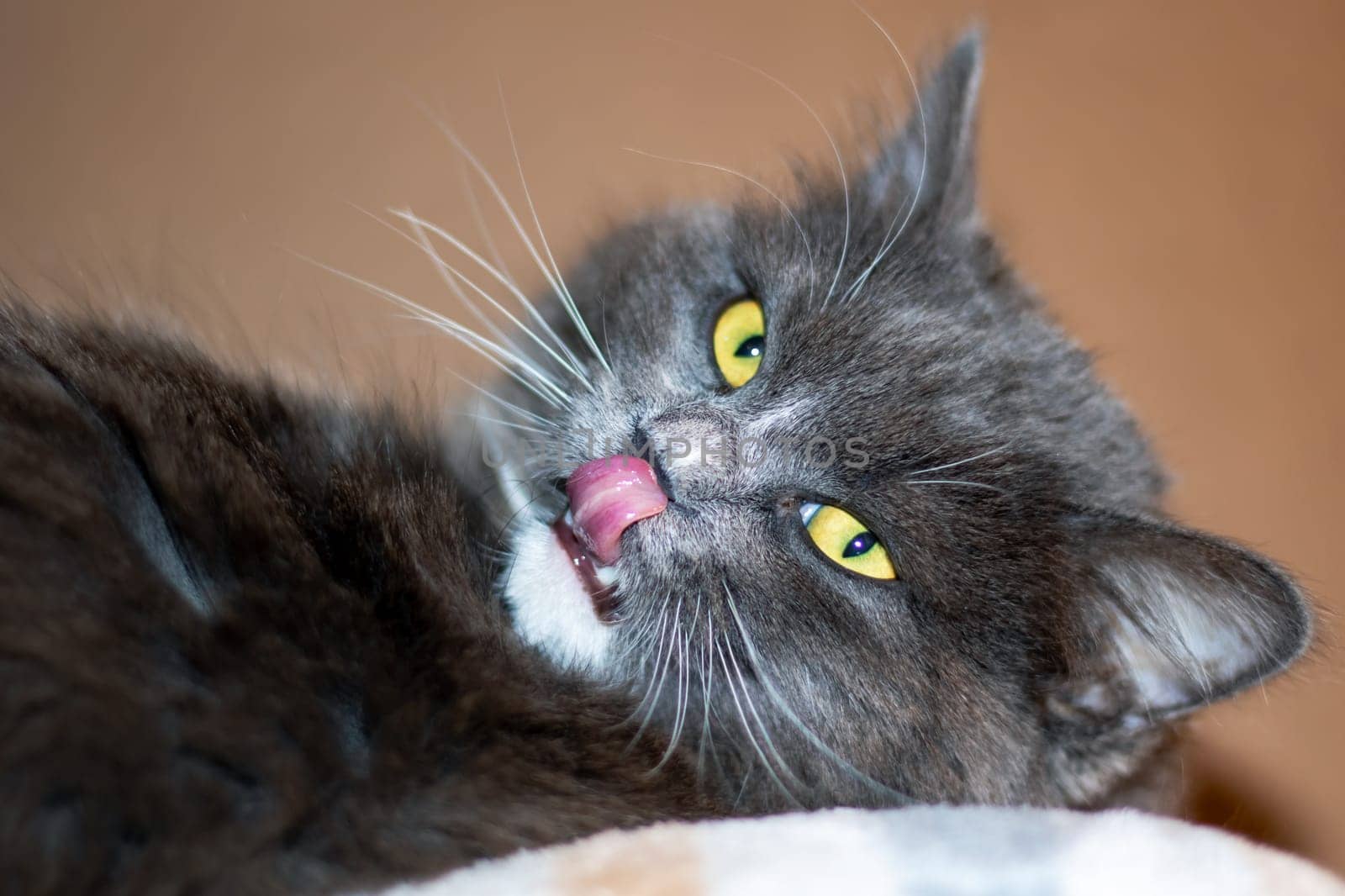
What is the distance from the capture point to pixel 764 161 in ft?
5.74

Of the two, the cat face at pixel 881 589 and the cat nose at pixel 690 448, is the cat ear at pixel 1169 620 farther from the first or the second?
the cat nose at pixel 690 448

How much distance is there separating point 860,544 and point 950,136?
0.62m

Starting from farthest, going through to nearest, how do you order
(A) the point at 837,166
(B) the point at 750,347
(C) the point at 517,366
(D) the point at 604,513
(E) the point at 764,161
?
(E) the point at 764,161, (A) the point at 837,166, (C) the point at 517,366, (B) the point at 750,347, (D) the point at 604,513

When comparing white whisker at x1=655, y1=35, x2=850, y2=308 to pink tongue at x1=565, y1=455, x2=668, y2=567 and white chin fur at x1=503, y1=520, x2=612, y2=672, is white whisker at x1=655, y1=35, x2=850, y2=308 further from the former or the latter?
white chin fur at x1=503, y1=520, x2=612, y2=672

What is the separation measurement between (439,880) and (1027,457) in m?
0.73

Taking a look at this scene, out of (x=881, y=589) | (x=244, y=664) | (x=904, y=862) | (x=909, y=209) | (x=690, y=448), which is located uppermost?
(x=909, y=209)

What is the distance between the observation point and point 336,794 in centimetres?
70

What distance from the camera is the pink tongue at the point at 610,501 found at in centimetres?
96

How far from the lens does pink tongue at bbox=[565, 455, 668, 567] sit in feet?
3.17

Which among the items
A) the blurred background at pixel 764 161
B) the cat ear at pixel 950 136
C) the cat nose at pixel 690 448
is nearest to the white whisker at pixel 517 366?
the cat nose at pixel 690 448

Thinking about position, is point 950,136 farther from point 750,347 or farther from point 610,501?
point 610,501

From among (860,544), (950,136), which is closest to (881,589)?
(860,544)

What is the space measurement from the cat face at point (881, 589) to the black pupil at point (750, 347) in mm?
52

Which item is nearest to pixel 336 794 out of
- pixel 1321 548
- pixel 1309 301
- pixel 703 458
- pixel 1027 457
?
pixel 703 458
